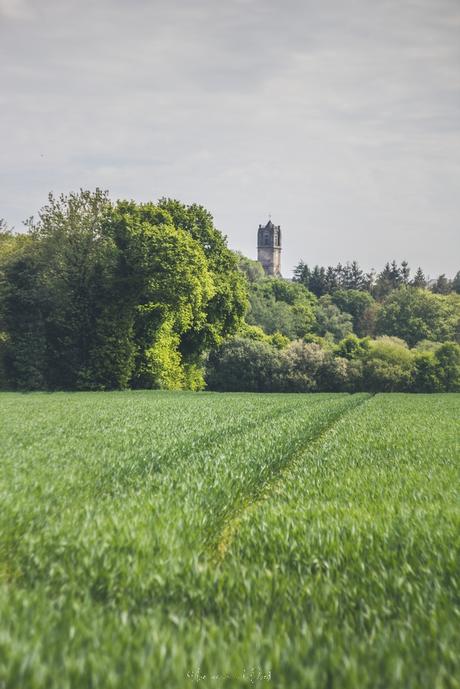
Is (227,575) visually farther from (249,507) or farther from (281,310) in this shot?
(281,310)

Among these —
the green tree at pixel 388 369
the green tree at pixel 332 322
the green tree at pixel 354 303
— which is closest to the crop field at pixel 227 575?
the green tree at pixel 388 369

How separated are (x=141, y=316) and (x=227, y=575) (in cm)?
4284

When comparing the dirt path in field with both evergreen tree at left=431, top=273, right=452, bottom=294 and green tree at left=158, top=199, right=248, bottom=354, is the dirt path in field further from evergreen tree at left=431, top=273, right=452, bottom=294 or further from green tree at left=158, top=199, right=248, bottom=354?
evergreen tree at left=431, top=273, right=452, bottom=294

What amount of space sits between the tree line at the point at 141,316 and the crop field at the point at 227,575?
33.2m

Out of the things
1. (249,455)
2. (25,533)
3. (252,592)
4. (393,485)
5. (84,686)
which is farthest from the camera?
(249,455)

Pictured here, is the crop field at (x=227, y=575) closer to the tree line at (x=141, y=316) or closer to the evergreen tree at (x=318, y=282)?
the tree line at (x=141, y=316)

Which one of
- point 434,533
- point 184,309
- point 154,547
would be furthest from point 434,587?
point 184,309

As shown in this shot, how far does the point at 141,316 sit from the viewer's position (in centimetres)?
4712

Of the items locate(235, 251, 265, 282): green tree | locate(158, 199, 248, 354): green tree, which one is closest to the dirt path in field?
locate(158, 199, 248, 354): green tree

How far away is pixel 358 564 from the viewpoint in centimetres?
530

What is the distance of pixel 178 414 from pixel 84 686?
66.0ft

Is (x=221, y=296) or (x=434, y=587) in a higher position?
(x=221, y=296)

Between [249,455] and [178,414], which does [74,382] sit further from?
[249,455]

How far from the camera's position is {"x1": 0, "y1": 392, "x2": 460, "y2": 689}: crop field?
136 inches
